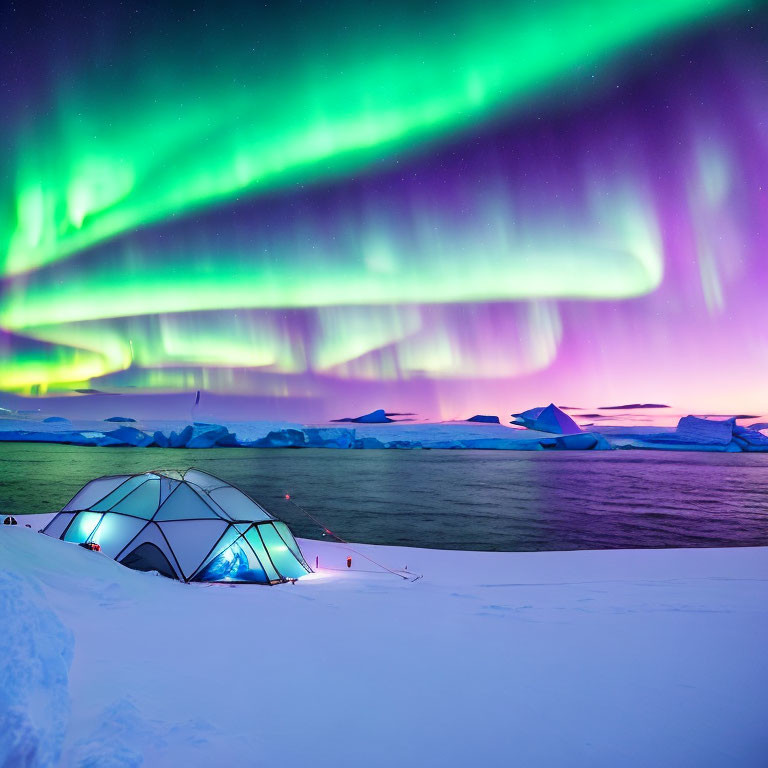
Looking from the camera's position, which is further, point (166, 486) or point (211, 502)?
point (166, 486)

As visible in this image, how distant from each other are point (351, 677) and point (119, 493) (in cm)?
1248

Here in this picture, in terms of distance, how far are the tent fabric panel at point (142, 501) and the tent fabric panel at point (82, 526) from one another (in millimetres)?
656

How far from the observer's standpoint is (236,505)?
50.8 feet

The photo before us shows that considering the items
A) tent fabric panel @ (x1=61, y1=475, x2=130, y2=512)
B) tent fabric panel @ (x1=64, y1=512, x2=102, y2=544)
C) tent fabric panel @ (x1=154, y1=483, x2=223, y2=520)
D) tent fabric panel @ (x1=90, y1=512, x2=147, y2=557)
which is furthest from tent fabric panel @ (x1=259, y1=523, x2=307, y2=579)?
tent fabric panel @ (x1=61, y1=475, x2=130, y2=512)

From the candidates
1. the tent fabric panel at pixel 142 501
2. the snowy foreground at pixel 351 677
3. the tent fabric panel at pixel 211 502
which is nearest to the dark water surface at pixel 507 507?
the tent fabric panel at pixel 211 502

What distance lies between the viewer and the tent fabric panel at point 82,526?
593 inches

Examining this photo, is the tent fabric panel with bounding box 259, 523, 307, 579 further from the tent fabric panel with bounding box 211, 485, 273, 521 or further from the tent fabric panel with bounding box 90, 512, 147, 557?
the tent fabric panel with bounding box 90, 512, 147, 557

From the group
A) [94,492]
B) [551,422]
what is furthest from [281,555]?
[551,422]

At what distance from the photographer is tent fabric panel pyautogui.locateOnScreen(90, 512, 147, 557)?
1412 centimetres

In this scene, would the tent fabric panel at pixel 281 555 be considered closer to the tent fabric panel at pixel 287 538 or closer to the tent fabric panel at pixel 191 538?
the tent fabric panel at pixel 287 538

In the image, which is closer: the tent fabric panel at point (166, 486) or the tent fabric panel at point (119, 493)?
the tent fabric panel at point (166, 486)

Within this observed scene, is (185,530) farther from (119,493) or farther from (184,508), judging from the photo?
(119,493)

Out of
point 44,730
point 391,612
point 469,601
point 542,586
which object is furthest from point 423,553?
point 44,730

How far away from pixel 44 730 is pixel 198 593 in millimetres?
5703
